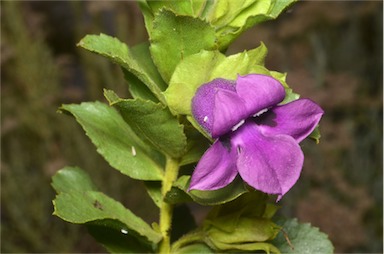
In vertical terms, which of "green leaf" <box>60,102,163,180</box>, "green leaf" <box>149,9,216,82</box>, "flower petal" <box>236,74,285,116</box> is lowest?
"flower petal" <box>236,74,285,116</box>

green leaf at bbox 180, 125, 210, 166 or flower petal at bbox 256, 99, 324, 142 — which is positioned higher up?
green leaf at bbox 180, 125, 210, 166

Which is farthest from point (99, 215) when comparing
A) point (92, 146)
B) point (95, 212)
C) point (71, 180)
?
point (92, 146)

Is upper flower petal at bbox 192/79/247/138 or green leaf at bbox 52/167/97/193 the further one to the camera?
green leaf at bbox 52/167/97/193

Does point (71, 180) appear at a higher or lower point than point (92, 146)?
lower

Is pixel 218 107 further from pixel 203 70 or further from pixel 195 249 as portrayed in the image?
pixel 195 249

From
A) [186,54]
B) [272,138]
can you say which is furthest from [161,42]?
[272,138]

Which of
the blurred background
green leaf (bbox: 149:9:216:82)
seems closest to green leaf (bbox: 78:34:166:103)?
green leaf (bbox: 149:9:216:82)

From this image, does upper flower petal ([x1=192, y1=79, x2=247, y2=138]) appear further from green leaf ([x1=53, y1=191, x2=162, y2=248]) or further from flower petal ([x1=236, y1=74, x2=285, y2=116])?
green leaf ([x1=53, y1=191, x2=162, y2=248])
